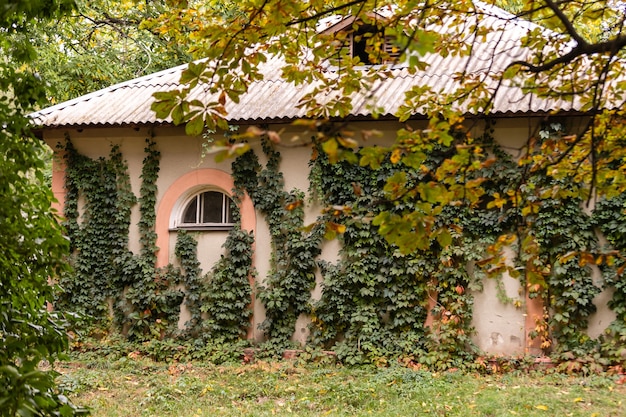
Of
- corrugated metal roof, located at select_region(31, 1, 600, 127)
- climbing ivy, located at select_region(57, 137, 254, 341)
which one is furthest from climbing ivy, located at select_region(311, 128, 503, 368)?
climbing ivy, located at select_region(57, 137, 254, 341)

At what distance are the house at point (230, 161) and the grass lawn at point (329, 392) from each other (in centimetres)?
107

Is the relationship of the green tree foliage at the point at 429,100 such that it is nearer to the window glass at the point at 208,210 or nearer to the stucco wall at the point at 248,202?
the stucco wall at the point at 248,202

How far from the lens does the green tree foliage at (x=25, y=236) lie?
2.69m

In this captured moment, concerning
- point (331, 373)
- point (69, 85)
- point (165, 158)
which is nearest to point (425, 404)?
point (331, 373)

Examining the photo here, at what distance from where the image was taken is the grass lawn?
6340 mm

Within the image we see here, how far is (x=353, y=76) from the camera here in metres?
3.68

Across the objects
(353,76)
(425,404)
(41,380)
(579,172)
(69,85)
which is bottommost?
(425,404)

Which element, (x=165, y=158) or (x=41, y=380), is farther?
(x=165, y=158)

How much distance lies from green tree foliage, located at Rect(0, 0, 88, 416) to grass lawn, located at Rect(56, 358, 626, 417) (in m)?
3.39

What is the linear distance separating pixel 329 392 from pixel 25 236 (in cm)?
497

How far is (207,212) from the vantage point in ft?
32.0

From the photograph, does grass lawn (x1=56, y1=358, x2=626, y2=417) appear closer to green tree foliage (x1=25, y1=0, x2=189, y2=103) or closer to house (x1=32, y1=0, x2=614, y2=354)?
house (x1=32, y1=0, x2=614, y2=354)

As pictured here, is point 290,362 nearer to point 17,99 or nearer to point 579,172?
point 579,172

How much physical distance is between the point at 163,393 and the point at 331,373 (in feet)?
7.10
